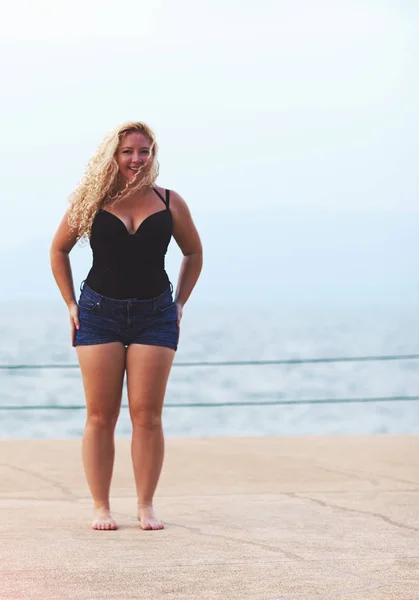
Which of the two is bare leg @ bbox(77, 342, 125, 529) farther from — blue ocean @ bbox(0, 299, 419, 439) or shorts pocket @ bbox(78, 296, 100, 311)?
blue ocean @ bbox(0, 299, 419, 439)

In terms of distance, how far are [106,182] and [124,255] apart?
11.5 inches

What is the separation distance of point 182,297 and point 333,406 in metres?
23.6

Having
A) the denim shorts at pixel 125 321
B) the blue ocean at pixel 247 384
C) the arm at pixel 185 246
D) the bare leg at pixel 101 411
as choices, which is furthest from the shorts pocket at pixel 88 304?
the blue ocean at pixel 247 384

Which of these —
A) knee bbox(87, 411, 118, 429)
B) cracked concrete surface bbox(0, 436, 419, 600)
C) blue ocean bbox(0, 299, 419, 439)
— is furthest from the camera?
blue ocean bbox(0, 299, 419, 439)

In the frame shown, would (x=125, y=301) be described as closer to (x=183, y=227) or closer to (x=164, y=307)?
(x=164, y=307)

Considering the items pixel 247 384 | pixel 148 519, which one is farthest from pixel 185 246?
pixel 247 384

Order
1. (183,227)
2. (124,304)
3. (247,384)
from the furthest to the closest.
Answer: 1. (247,384)
2. (183,227)
3. (124,304)

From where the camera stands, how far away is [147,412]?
15.5 feet

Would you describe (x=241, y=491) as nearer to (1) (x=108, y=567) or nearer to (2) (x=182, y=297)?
(2) (x=182, y=297)

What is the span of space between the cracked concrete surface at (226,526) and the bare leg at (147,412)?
17 cm

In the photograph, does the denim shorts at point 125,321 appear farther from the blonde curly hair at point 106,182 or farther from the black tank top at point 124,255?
the blonde curly hair at point 106,182

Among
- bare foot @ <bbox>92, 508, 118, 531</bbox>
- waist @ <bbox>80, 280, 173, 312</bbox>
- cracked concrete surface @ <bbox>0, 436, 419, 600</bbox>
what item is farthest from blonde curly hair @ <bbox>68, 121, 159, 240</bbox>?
cracked concrete surface @ <bbox>0, 436, 419, 600</bbox>

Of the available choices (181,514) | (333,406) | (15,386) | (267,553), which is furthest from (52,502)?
(15,386)

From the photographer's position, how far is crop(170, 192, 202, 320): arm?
4.80 metres
